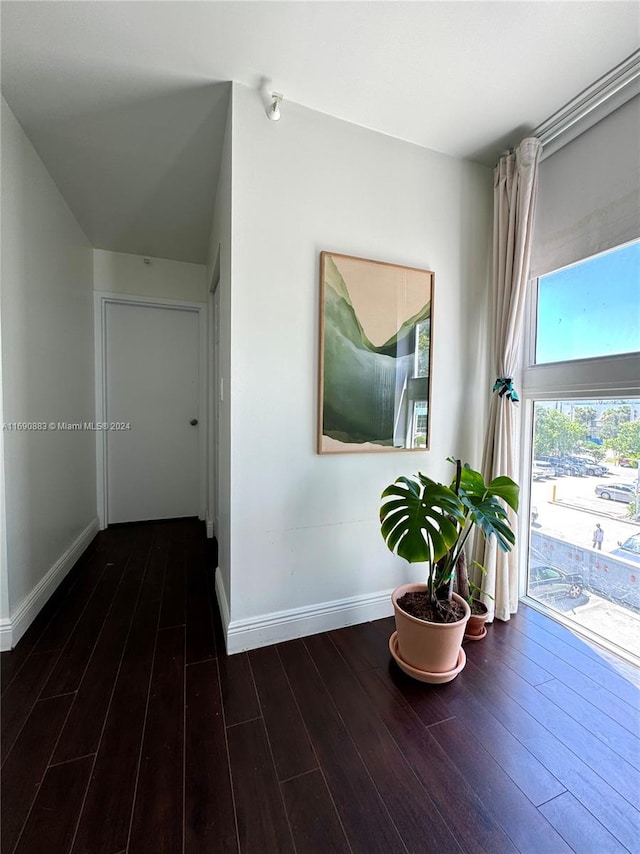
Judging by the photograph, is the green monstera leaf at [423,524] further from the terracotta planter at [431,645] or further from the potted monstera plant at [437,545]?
the terracotta planter at [431,645]

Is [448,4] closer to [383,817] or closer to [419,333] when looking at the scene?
[419,333]

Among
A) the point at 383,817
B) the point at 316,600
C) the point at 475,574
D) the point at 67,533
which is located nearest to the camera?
the point at 383,817

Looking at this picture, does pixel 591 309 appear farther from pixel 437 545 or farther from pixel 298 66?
pixel 298 66

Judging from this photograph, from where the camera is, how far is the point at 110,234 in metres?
2.77

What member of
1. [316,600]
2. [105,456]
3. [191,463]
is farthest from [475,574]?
[105,456]

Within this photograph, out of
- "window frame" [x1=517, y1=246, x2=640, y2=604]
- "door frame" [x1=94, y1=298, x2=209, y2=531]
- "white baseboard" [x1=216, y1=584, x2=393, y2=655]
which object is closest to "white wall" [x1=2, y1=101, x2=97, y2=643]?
"door frame" [x1=94, y1=298, x2=209, y2=531]

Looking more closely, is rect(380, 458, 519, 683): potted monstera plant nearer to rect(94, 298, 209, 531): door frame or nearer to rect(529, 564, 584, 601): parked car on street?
rect(529, 564, 584, 601): parked car on street

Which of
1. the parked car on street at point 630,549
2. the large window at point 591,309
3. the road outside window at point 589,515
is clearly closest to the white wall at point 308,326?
the large window at point 591,309

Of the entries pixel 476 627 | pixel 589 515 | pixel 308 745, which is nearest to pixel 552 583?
pixel 589 515

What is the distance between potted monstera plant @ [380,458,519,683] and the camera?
4.35 feet

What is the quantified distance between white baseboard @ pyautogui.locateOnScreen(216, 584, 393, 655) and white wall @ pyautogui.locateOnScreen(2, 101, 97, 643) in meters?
1.03

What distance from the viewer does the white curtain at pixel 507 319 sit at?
176 cm

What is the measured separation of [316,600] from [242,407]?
3.44 feet

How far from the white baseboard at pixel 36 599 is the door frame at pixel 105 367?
58 cm
